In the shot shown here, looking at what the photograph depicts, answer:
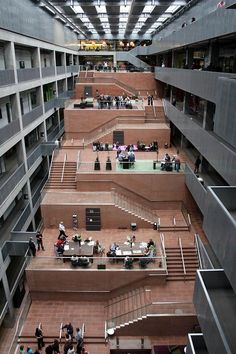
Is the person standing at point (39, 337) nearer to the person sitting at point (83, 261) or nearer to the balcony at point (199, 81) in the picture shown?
the person sitting at point (83, 261)

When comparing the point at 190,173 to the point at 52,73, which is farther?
the point at 52,73

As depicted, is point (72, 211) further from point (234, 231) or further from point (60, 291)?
point (234, 231)

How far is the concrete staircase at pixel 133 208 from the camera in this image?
66.5ft

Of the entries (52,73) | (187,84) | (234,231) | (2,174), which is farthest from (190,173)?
(52,73)

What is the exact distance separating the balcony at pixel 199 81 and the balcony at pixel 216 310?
7.84 meters

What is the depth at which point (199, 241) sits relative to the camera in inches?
682

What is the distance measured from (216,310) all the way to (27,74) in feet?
64.1

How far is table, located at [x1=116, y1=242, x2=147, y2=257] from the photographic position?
16.9 m

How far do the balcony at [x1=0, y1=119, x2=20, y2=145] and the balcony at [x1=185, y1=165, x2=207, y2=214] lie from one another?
10.5m

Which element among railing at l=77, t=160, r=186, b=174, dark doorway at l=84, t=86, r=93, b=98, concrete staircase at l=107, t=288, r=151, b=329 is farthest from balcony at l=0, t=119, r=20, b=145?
dark doorway at l=84, t=86, r=93, b=98

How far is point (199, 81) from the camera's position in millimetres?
17406

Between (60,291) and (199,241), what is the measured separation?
25.0 feet

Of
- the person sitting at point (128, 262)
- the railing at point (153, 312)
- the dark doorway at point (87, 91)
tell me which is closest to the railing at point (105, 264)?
the person sitting at point (128, 262)

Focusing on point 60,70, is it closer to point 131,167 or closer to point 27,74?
point 27,74
